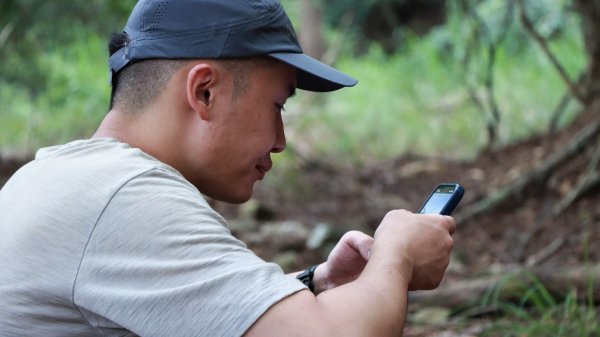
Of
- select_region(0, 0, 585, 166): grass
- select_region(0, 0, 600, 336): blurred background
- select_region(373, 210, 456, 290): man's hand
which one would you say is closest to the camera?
select_region(373, 210, 456, 290): man's hand

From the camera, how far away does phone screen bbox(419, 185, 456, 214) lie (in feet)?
6.35

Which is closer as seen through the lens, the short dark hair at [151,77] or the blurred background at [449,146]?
the short dark hair at [151,77]

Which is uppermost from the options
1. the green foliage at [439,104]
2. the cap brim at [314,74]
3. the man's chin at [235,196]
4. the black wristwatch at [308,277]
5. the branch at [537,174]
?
the cap brim at [314,74]

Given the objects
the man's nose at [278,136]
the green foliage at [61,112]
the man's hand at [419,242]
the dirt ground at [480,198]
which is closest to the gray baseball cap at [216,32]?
the man's nose at [278,136]

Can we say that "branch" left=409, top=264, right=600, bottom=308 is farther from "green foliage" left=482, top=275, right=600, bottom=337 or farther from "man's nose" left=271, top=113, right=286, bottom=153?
"man's nose" left=271, top=113, right=286, bottom=153

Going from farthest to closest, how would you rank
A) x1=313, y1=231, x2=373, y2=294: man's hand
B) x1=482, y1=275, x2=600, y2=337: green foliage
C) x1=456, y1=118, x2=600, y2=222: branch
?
x1=456, y1=118, x2=600, y2=222: branch, x1=482, y1=275, x2=600, y2=337: green foliage, x1=313, y1=231, x2=373, y2=294: man's hand

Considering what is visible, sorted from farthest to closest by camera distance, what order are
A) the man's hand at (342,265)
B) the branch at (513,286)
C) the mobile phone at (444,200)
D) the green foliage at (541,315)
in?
the branch at (513,286)
the green foliage at (541,315)
the man's hand at (342,265)
the mobile phone at (444,200)

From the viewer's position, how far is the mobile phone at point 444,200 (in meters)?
1.92

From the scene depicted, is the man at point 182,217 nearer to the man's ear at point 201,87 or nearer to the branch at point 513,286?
the man's ear at point 201,87

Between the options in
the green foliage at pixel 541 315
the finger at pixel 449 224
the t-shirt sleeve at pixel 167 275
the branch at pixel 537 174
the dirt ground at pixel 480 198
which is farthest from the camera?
the branch at pixel 537 174

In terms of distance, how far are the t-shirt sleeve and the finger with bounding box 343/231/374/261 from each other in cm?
42

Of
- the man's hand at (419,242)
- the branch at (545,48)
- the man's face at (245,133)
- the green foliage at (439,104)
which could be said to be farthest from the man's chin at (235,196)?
the green foliage at (439,104)

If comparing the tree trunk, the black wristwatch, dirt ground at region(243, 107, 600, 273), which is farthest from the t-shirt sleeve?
the tree trunk

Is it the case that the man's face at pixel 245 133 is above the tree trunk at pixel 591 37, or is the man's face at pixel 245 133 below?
above
